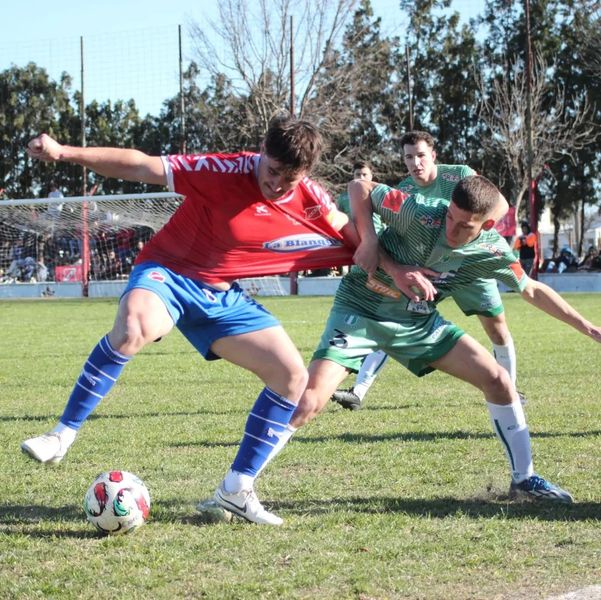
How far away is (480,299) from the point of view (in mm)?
7180

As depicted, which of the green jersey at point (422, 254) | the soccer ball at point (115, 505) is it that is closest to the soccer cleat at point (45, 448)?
the soccer ball at point (115, 505)

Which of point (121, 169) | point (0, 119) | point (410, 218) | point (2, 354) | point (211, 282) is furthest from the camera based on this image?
point (0, 119)

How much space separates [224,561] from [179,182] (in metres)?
1.76

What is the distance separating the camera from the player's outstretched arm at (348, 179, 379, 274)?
16.3ft

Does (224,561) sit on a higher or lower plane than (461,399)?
higher

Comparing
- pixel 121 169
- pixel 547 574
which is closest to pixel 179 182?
pixel 121 169

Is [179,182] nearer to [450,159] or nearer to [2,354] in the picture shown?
[2,354]

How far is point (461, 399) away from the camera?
8812mm

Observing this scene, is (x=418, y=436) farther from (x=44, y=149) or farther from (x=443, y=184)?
(x=44, y=149)

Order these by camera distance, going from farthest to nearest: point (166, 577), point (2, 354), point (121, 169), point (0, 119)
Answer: point (0, 119), point (2, 354), point (121, 169), point (166, 577)

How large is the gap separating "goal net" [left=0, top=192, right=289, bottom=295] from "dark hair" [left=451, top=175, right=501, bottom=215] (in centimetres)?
1822

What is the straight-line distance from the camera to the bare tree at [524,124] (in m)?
41.4

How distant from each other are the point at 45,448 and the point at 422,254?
215 cm

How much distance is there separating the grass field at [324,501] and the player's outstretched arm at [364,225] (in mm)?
1226
